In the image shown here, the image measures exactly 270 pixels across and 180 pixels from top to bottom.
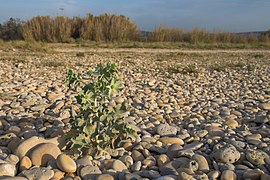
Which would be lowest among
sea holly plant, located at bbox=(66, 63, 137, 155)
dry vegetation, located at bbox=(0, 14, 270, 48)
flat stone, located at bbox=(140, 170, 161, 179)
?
flat stone, located at bbox=(140, 170, 161, 179)

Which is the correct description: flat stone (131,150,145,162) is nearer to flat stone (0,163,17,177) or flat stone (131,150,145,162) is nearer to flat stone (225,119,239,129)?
flat stone (0,163,17,177)

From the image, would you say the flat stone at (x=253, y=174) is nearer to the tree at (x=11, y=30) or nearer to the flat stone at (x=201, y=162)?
the flat stone at (x=201, y=162)

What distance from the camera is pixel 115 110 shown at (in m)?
2.69

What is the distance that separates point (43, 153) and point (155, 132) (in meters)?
1.25

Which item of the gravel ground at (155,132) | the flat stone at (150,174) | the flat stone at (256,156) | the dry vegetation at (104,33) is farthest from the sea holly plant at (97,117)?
the dry vegetation at (104,33)

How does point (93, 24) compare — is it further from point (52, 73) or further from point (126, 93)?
point (126, 93)

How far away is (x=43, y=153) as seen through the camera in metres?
2.43

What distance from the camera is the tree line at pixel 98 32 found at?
20.5 meters

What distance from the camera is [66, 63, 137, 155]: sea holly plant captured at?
247cm

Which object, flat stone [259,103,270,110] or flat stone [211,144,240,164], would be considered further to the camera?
flat stone [259,103,270,110]

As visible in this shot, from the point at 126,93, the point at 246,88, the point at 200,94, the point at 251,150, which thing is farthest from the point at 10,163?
the point at 246,88

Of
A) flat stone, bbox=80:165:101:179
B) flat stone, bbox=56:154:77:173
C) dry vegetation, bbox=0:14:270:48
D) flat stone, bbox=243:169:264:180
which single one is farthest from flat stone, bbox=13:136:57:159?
dry vegetation, bbox=0:14:270:48

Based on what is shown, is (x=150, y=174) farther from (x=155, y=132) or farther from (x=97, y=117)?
(x=155, y=132)

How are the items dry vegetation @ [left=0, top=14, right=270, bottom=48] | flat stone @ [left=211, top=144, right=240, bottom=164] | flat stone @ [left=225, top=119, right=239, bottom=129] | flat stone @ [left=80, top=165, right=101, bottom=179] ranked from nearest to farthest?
flat stone @ [left=80, top=165, right=101, bottom=179]
flat stone @ [left=211, top=144, right=240, bottom=164]
flat stone @ [left=225, top=119, right=239, bottom=129]
dry vegetation @ [left=0, top=14, right=270, bottom=48]
